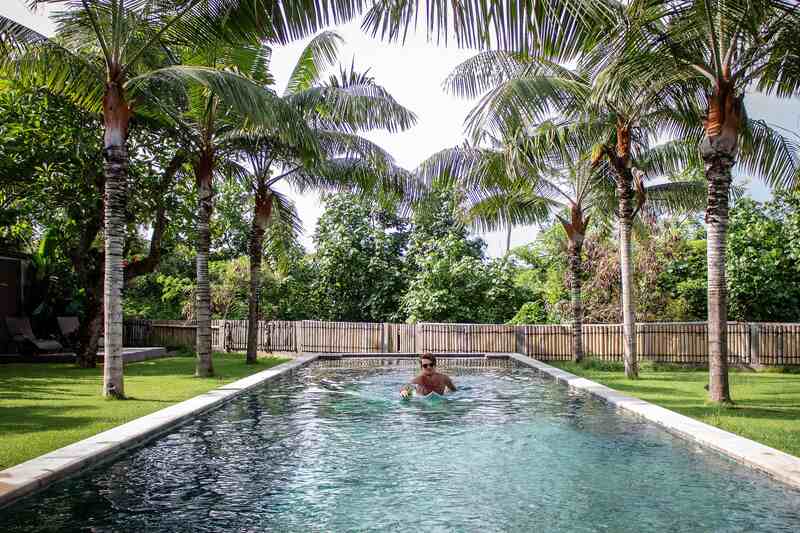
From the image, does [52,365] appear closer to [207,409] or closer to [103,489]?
[207,409]

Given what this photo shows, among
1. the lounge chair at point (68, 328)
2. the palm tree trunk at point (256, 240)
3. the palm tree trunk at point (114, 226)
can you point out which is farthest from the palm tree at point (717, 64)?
the lounge chair at point (68, 328)

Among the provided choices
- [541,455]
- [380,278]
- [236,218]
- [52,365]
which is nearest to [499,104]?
[541,455]

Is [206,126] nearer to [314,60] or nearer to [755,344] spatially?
[314,60]

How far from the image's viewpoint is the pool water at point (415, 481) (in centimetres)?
498

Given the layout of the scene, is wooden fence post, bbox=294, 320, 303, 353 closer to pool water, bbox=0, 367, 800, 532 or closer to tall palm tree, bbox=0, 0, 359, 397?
tall palm tree, bbox=0, 0, 359, 397

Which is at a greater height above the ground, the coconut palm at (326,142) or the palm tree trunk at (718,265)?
the coconut palm at (326,142)

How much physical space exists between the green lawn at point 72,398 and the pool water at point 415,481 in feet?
2.89

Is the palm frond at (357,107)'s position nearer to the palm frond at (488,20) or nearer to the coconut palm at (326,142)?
the coconut palm at (326,142)

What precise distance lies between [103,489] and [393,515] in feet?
7.50

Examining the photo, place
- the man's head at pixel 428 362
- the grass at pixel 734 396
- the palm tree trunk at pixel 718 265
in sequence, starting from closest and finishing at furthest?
the grass at pixel 734 396
the palm tree trunk at pixel 718 265
the man's head at pixel 428 362

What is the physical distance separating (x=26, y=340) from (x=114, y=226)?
9.69m

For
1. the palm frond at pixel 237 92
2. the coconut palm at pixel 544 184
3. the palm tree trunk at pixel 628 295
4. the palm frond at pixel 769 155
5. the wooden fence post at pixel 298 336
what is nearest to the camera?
the palm frond at pixel 237 92

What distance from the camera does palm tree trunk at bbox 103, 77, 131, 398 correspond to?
10.8m

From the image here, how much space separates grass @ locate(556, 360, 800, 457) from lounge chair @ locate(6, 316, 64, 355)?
13.0 m
